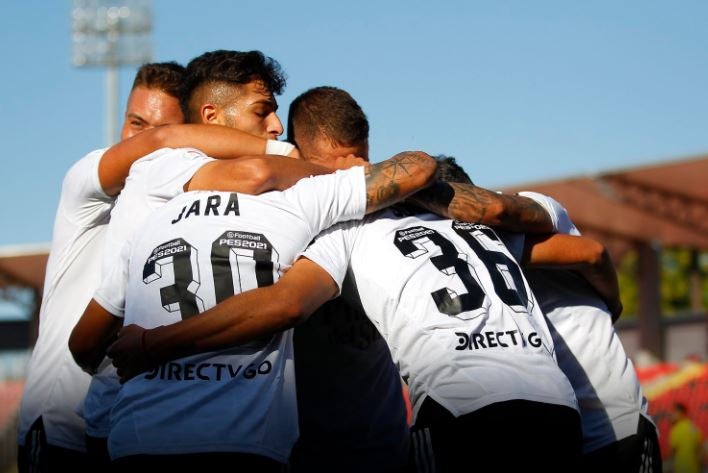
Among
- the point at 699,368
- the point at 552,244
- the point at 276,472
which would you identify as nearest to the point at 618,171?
the point at 699,368

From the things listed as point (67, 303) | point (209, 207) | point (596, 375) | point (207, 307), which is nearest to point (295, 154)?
point (209, 207)

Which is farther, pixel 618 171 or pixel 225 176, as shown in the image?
pixel 618 171

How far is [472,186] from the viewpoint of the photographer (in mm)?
3936

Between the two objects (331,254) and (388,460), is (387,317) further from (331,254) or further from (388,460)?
(388,460)

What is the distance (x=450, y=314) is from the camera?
3355mm

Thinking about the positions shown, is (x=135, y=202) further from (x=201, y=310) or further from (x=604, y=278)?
(x=604, y=278)

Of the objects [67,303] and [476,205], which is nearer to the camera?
[476,205]

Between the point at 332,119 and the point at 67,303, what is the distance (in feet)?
4.45

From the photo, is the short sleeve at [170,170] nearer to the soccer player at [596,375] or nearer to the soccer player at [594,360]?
the soccer player at [594,360]

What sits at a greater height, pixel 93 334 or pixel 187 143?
pixel 187 143

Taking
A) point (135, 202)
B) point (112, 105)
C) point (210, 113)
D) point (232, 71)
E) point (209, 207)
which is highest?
point (232, 71)

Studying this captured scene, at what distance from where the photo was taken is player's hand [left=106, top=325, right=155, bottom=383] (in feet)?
9.94

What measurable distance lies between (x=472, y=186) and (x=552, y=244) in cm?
46

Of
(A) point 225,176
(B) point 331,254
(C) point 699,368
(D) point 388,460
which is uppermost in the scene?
(A) point 225,176
